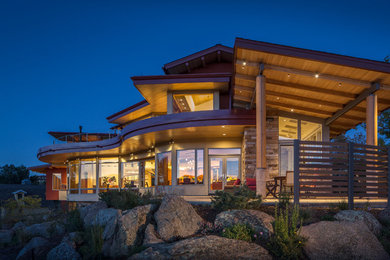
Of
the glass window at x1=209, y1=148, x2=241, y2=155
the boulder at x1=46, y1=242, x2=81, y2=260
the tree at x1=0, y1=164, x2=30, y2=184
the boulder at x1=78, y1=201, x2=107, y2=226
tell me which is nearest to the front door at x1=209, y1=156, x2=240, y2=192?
the glass window at x1=209, y1=148, x2=241, y2=155

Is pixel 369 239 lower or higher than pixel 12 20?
lower

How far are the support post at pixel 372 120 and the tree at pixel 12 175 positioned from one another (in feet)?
185

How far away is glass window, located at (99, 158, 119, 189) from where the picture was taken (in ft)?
76.1

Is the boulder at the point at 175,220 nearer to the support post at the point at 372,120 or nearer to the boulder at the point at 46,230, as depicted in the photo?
the boulder at the point at 46,230

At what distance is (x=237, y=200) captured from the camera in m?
7.38

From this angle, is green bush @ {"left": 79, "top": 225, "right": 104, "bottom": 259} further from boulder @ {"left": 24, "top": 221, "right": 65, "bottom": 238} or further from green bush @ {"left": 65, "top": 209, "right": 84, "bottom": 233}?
boulder @ {"left": 24, "top": 221, "right": 65, "bottom": 238}

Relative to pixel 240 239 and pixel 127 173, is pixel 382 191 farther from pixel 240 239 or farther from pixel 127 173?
pixel 127 173

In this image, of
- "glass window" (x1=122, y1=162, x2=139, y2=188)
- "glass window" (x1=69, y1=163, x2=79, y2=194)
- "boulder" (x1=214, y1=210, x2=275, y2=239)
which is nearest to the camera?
"boulder" (x1=214, y1=210, x2=275, y2=239)

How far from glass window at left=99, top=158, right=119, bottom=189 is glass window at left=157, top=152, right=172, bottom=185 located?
6.04m

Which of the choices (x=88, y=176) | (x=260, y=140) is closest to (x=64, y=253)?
(x=260, y=140)

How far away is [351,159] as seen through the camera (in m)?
8.04

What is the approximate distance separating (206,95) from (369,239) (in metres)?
12.1

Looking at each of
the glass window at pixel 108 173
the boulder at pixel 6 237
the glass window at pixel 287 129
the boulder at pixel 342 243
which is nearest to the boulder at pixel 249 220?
the boulder at pixel 342 243

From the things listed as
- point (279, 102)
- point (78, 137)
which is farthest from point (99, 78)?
point (279, 102)
